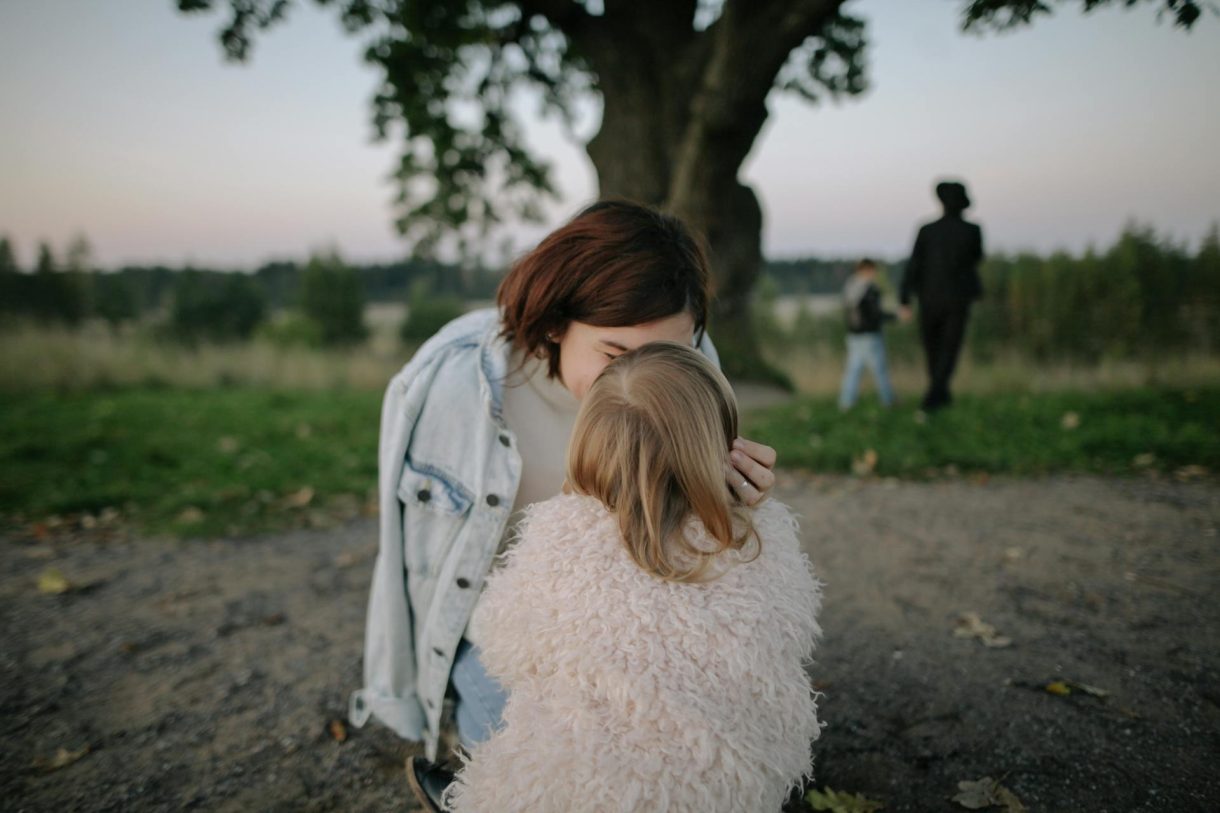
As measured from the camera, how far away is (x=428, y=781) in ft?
6.16

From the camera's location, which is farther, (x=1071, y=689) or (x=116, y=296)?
(x=116, y=296)

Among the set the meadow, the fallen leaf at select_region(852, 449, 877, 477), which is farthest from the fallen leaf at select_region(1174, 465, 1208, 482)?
the fallen leaf at select_region(852, 449, 877, 477)

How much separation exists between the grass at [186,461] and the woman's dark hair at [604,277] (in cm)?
356

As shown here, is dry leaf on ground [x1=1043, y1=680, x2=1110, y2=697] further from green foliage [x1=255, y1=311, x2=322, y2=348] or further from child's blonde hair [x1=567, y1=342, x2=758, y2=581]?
green foliage [x1=255, y1=311, x2=322, y2=348]

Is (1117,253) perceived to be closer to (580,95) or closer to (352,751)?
(580,95)

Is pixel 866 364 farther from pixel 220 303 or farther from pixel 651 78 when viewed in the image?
pixel 220 303

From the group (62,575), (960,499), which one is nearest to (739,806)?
(960,499)

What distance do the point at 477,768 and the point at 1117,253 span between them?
16736mm

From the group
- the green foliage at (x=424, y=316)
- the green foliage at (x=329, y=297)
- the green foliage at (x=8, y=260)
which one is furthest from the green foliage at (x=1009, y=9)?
the green foliage at (x=329, y=297)

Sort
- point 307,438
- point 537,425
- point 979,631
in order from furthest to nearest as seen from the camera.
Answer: point 307,438, point 979,631, point 537,425

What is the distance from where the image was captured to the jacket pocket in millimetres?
2037

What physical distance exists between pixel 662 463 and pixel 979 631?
7.50 feet

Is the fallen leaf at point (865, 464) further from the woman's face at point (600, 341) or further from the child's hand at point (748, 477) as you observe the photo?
the child's hand at point (748, 477)

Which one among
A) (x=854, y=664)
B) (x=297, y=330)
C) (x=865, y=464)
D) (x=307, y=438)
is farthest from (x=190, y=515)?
(x=297, y=330)
